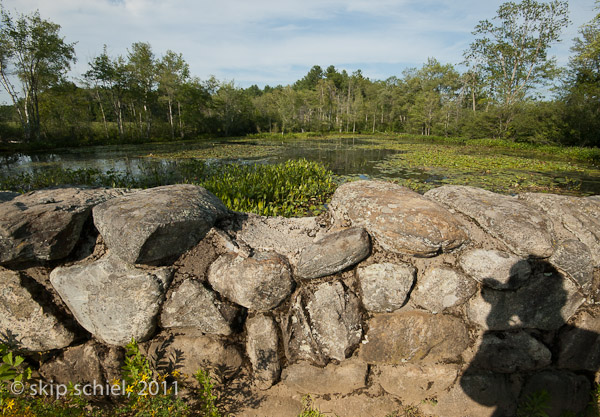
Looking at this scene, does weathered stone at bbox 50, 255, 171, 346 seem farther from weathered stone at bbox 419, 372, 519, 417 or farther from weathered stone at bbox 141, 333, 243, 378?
weathered stone at bbox 419, 372, 519, 417

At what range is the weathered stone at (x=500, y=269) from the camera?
5.31 feet

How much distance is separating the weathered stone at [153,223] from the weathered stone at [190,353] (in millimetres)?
544

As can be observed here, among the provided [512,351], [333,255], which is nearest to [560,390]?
[512,351]

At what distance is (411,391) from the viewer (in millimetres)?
1772

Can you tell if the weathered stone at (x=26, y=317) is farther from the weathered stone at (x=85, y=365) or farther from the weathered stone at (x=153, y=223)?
the weathered stone at (x=153, y=223)

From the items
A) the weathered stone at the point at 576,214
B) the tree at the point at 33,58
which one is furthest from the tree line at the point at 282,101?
the weathered stone at the point at 576,214

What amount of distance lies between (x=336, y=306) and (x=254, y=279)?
0.54 m

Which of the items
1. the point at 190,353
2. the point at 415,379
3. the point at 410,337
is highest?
the point at 410,337

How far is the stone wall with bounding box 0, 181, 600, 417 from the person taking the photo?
1.67m

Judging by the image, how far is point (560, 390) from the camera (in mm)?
1822

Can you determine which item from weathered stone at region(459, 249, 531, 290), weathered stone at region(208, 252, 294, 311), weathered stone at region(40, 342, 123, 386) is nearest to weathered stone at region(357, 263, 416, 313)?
weathered stone at region(459, 249, 531, 290)

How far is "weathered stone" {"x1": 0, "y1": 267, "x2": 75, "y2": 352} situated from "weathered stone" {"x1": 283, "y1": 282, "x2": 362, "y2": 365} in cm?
149

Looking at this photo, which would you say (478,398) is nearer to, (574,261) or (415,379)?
(415,379)

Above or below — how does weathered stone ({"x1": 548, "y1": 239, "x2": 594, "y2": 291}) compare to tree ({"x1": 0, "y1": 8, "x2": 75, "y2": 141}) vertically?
below
